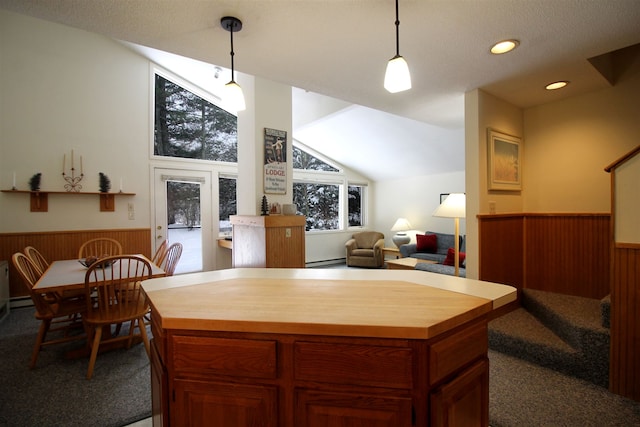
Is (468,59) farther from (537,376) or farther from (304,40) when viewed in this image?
(537,376)

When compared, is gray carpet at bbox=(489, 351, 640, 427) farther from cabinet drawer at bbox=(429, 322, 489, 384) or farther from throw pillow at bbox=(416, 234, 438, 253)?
throw pillow at bbox=(416, 234, 438, 253)

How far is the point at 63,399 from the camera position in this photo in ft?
6.55

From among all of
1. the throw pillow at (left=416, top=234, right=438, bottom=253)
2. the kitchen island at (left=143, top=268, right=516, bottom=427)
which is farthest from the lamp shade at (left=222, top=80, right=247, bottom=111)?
the throw pillow at (left=416, top=234, right=438, bottom=253)

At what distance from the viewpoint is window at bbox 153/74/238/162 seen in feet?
16.4

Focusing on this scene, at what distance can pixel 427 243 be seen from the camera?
6012 mm

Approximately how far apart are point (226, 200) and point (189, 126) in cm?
143

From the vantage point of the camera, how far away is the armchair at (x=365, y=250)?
21.4ft

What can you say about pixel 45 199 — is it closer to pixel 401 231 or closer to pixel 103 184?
pixel 103 184

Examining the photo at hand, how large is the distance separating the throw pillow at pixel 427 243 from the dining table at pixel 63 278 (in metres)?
4.87

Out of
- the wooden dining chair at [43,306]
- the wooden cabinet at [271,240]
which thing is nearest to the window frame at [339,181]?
the wooden cabinet at [271,240]

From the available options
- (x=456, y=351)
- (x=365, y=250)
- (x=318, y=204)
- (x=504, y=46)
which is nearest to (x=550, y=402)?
(x=456, y=351)

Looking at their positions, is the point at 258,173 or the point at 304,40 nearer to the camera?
the point at 304,40

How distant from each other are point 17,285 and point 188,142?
303 cm

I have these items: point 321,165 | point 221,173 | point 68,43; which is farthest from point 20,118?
point 321,165
